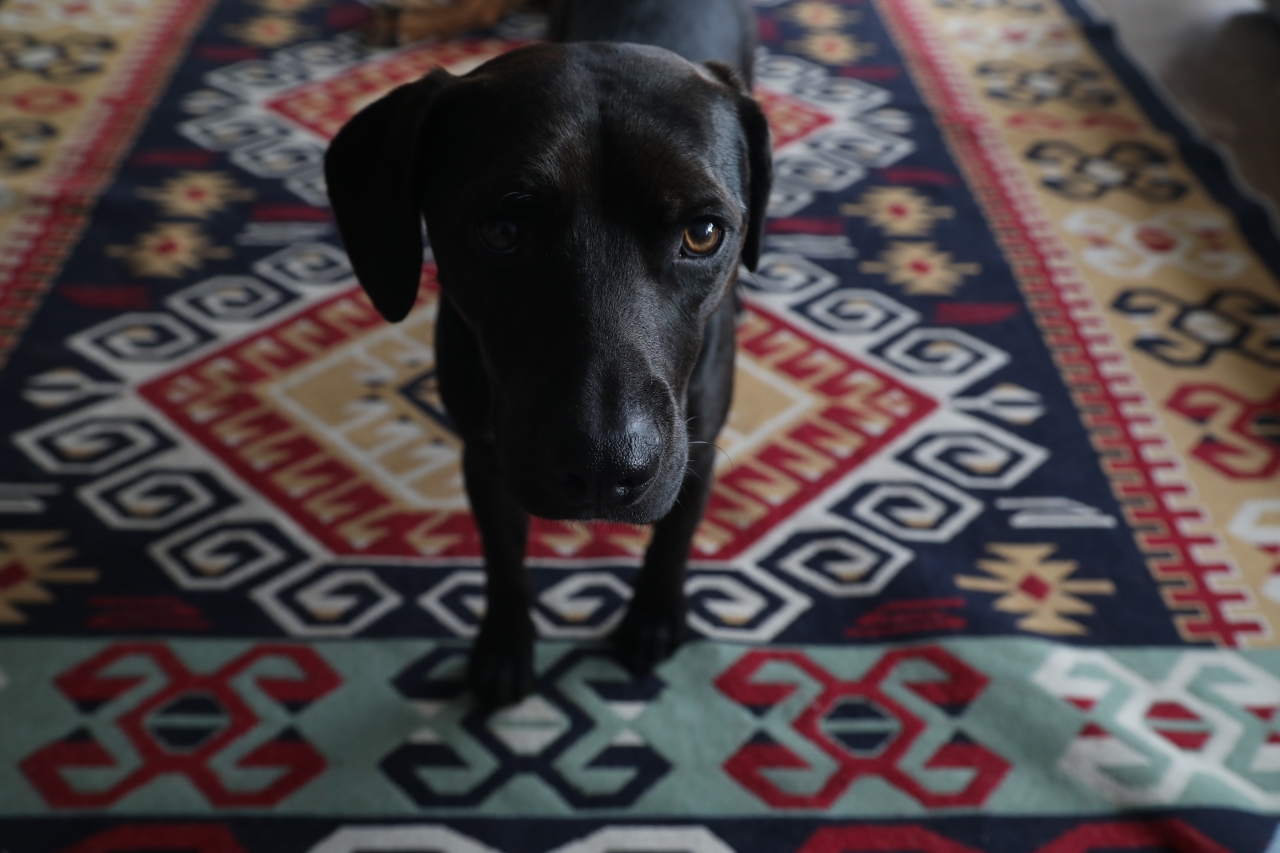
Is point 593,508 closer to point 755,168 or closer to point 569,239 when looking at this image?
point 569,239

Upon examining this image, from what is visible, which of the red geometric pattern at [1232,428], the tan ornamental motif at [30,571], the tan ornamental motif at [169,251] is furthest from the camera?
the tan ornamental motif at [169,251]

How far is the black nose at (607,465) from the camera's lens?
42.5 inches

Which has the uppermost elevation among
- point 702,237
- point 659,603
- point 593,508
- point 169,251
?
point 702,237

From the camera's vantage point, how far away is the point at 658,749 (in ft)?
4.99

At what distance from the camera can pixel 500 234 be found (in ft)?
3.81

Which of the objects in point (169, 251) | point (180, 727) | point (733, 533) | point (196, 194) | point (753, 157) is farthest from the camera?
point (196, 194)

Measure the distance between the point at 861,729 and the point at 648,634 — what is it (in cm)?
35

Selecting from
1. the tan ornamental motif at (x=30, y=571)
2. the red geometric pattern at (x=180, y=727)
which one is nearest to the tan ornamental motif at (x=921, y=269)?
the red geometric pattern at (x=180, y=727)

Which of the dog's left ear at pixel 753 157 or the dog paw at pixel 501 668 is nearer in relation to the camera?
the dog's left ear at pixel 753 157

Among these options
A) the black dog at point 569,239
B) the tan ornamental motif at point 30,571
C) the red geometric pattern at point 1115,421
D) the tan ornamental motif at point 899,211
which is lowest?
the tan ornamental motif at point 30,571

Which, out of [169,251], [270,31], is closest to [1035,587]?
[169,251]

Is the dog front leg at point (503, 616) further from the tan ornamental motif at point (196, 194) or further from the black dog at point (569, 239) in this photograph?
the tan ornamental motif at point (196, 194)

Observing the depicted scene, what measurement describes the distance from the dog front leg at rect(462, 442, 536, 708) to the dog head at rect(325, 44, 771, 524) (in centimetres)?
28

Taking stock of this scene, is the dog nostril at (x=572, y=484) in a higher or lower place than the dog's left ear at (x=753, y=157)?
lower
